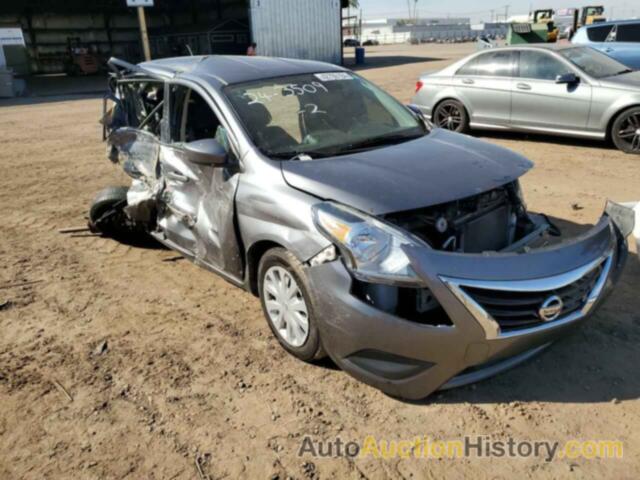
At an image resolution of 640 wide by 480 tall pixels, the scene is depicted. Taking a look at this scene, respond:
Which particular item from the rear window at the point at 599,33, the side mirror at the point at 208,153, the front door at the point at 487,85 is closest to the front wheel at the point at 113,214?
the side mirror at the point at 208,153

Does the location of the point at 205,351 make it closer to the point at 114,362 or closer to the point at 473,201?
the point at 114,362

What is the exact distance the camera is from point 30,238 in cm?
571

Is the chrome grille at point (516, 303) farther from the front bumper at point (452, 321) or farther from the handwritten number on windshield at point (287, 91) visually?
the handwritten number on windshield at point (287, 91)

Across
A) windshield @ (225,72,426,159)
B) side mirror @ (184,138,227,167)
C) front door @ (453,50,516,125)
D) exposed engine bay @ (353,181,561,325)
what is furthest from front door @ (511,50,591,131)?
side mirror @ (184,138,227,167)

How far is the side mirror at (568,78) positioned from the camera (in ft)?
25.2

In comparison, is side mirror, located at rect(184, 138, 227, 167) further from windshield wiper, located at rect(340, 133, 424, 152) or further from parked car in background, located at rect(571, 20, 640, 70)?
parked car in background, located at rect(571, 20, 640, 70)

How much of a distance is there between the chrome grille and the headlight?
1.03 feet

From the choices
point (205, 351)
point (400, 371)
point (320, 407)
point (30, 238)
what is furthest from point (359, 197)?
point (30, 238)

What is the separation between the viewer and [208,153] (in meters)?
3.41

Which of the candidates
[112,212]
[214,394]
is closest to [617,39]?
[112,212]

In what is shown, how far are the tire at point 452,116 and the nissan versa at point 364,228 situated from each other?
16.5 feet

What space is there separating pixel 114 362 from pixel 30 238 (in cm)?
298

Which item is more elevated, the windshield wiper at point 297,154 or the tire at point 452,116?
the windshield wiper at point 297,154

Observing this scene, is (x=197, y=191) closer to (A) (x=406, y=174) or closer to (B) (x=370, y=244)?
(A) (x=406, y=174)
